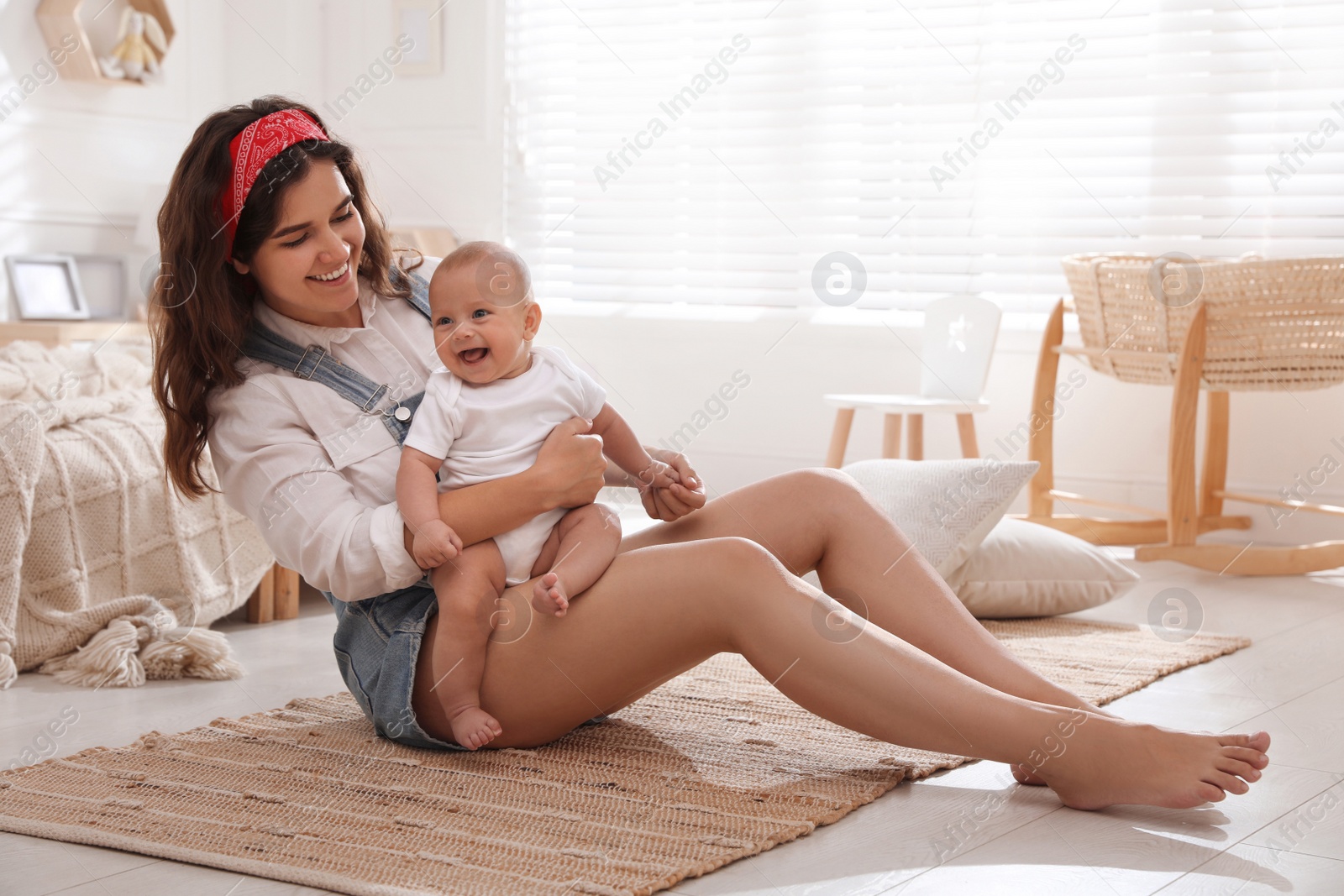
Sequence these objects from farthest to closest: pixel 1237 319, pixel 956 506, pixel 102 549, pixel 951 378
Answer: pixel 951 378 < pixel 1237 319 < pixel 956 506 < pixel 102 549

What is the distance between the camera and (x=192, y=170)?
1430 millimetres

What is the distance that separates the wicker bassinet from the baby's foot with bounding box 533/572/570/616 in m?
2.16

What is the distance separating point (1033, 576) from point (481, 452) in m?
1.30

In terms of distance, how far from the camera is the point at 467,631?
53.8 inches

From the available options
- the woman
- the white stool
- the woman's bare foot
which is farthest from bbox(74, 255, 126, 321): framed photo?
the woman's bare foot

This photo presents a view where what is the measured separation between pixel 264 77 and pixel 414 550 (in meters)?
3.69

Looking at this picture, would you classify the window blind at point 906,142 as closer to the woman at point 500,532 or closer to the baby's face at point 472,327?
the woman at point 500,532

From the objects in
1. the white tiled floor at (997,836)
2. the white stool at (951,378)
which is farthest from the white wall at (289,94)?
the white tiled floor at (997,836)

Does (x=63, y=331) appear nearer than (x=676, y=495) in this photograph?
No

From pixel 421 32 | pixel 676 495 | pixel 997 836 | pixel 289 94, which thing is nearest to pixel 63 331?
pixel 289 94

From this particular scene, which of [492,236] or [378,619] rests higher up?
[492,236]

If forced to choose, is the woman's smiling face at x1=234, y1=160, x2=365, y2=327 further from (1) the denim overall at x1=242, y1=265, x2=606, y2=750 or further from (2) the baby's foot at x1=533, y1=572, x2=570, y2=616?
(2) the baby's foot at x1=533, y1=572, x2=570, y2=616

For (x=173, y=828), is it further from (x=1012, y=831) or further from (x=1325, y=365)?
(x=1325, y=365)

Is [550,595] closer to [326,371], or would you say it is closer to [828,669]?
[828,669]
